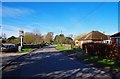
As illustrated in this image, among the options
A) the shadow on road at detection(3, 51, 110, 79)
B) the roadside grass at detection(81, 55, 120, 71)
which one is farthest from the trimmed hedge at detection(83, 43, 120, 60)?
the shadow on road at detection(3, 51, 110, 79)

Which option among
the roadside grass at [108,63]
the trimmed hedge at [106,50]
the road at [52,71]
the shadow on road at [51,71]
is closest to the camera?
the road at [52,71]

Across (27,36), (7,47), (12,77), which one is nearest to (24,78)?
(12,77)

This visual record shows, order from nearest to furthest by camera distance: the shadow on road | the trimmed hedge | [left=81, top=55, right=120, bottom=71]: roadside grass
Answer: the shadow on road < [left=81, top=55, right=120, bottom=71]: roadside grass < the trimmed hedge

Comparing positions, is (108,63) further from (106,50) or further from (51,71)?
(51,71)

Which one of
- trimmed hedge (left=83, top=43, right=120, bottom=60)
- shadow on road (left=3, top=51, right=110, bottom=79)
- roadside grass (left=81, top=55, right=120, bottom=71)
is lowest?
shadow on road (left=3, top=51, right=110, bottom=79)

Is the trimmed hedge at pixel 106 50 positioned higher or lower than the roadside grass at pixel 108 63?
higher

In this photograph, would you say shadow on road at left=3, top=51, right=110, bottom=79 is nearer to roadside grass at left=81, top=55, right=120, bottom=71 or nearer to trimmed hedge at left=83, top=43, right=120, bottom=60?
roadside grass at left=81, top=55, right=120, bottom=71

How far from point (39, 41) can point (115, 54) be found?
77276mm

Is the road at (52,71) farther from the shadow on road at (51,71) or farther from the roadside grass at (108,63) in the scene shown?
the roadside grass at (108,63)

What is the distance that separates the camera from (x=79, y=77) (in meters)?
11.0

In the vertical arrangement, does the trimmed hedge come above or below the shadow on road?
above

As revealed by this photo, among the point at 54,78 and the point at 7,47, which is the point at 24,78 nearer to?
the point at 54,78

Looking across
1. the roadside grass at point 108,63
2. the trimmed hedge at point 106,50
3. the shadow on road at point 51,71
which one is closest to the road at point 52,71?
the shadow on road at point 51,71

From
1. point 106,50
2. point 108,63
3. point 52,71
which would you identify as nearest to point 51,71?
point 52,71
